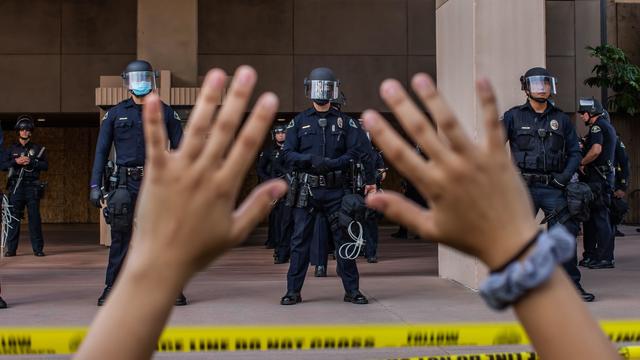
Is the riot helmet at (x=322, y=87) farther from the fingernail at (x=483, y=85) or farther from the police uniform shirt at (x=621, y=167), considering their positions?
the fingernail at (x=483, y=85)

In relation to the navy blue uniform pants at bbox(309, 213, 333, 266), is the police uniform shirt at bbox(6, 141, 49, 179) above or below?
above

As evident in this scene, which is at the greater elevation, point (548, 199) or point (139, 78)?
point (139, 78)

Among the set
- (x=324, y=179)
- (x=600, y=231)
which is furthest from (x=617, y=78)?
(x=324, y=179)

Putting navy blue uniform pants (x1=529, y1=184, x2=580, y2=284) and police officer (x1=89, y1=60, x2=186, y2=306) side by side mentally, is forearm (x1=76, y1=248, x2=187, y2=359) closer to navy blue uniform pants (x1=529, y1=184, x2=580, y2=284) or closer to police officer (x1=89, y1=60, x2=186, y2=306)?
police officer (x1=89, y1=60, x2=186, y2=306)

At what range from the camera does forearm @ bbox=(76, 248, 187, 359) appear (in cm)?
109

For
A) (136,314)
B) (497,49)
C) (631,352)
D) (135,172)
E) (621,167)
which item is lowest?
(631,352)

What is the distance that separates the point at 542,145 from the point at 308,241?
2.38 metres

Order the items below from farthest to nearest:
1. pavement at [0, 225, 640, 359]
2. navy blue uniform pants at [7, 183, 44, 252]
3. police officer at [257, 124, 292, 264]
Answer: navy blue uniform pants at [7, 183, 44, 252] → police officer at [257, 124, 292, 264] → pavement at [0, 225, 640, 359]

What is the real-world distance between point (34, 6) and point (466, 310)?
14.3 metres

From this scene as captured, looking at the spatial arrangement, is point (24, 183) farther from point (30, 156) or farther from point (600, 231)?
point (600, 231)

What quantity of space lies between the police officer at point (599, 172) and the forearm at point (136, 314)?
8690mm

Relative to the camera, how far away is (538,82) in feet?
21.6

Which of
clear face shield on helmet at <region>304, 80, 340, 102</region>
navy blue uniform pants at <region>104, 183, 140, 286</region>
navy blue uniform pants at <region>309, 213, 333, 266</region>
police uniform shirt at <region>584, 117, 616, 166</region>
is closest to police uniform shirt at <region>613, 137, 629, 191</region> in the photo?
police uniform shirt at <region>584, 117, 616, 166</region>

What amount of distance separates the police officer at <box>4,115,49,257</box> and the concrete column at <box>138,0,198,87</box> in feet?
9.04
